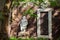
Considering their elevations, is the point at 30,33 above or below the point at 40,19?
below

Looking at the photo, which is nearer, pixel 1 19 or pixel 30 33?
pixel 1 19

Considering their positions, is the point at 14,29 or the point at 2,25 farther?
the point at 14,29

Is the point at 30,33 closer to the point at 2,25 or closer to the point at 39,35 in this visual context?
the point at 39,35

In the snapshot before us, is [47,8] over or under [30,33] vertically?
over

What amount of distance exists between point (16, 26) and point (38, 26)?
1.37 meters

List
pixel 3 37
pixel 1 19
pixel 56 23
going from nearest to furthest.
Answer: pixel 1 19 → pixel 3 37 → pixel 56 23

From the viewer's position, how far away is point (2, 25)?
1.95m

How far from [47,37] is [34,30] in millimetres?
889

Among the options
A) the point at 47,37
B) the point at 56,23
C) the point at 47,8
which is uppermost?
the point at 47,8

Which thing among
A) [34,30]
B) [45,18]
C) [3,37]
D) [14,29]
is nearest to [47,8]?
[45,18]

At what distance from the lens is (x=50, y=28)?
12.2 m

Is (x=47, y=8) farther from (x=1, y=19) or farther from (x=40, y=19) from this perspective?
(x=1, y=19)

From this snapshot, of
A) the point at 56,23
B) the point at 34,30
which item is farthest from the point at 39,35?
the point at 56,23

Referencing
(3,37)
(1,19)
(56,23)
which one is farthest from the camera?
(56,23)
